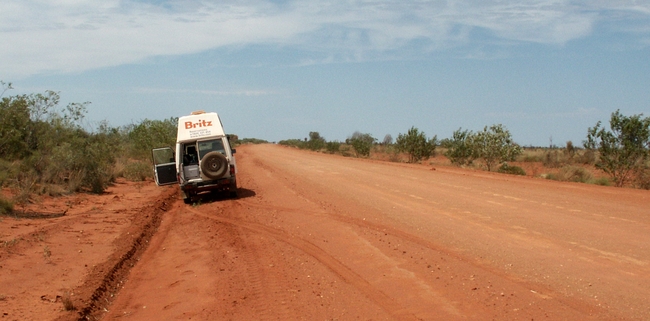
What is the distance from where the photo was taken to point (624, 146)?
22.7 m

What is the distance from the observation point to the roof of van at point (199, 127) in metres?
18.6

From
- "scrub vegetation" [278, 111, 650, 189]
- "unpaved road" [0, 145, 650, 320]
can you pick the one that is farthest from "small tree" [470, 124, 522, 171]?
"unpaved road" [0, 145, 650, 320]

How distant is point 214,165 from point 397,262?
1031 centimetres

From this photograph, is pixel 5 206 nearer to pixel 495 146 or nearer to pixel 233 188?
pixel 233 188

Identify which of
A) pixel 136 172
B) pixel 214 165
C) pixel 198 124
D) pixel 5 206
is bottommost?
pixel 5 206

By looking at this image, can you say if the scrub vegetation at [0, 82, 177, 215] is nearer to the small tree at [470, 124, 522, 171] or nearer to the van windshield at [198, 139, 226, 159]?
the van windshield at [198, 139, 226, 159]

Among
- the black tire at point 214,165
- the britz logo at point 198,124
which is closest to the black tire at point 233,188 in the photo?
the black tire at point 214,165

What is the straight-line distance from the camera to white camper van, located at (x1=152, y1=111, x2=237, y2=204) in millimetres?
17812

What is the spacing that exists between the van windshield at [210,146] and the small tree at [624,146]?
51.0 feet

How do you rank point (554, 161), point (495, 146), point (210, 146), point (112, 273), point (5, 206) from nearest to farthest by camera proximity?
point (112, 273) → point (5, 206) → point (210, 146) → point (495, 146) → point (554, 161)

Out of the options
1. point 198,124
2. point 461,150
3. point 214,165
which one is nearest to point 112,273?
point 214,165

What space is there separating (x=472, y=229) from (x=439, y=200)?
4468 mm

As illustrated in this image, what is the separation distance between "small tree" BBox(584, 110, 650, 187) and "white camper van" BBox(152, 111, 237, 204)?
15269mm

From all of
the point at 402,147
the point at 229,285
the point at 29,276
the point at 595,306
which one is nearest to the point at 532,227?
the point at 595,306
